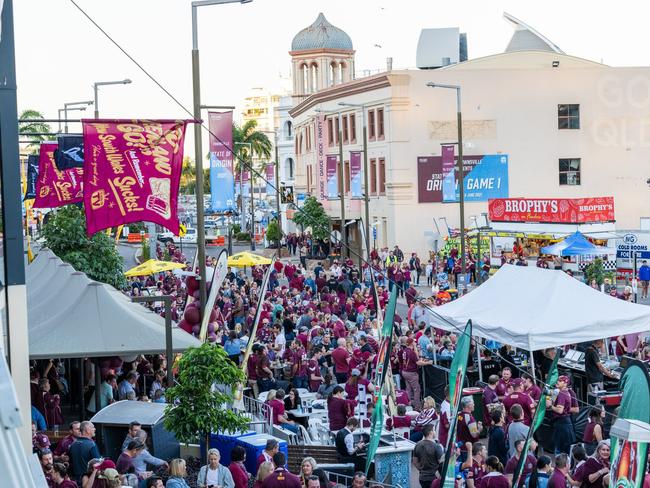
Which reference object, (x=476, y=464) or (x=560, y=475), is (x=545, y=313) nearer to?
(x=476, y=464)

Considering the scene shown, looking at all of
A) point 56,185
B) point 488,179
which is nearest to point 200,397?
point 56,185

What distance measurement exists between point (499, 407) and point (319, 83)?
6986cm

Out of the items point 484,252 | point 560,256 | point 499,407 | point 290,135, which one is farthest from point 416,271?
point 290,135

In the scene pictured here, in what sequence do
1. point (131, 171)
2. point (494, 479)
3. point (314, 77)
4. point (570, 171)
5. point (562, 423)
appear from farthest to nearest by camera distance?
1. point (314, 77)
2. point (570, 171)
3. point (562, 423)
4. point (131, 171)
5. point (494, 479)

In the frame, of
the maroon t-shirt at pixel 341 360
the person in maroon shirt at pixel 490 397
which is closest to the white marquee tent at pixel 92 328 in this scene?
the maroon t-shirt at pixel 341 360

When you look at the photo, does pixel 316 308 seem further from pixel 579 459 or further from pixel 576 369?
pixel 579 459

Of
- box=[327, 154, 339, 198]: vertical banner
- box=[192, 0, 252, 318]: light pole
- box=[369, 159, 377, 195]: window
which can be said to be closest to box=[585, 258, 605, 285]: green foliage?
box=[327, 154, 339, 198]: vertical banner

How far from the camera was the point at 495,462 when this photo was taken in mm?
11336

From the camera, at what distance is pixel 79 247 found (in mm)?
31281

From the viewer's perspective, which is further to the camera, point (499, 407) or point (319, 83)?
point (319, 83)

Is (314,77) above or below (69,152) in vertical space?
above

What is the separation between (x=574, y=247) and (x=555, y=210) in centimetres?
409

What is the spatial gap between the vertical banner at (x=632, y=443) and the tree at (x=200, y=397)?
4.75m

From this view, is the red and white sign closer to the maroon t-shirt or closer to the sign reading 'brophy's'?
the sign reading 'brophy's'
